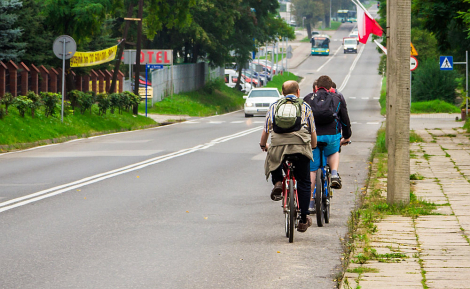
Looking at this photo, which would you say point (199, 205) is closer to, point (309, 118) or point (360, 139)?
point (309, 118)

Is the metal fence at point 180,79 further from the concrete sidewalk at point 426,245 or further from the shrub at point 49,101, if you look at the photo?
the concrete sidewalk at point 426,245

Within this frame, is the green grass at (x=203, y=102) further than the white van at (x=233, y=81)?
No

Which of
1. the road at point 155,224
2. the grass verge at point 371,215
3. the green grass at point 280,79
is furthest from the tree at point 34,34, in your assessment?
the green grass at point 280,79

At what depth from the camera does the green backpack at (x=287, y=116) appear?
25.5 feet

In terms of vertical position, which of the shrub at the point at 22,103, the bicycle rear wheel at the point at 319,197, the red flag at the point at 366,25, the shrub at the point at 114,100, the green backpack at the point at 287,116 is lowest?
the bicycle rear wheel at the point at 319,197

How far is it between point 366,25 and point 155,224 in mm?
11828

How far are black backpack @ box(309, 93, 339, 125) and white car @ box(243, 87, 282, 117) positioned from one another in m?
30.8

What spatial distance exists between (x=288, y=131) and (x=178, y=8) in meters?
30.5

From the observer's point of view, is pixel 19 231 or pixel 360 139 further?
pixel 360 139

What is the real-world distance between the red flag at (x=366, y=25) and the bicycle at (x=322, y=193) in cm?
1032

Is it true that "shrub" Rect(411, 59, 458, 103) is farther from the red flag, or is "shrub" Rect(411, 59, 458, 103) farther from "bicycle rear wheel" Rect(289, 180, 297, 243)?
"bicycle rear wheel" Rect(289, 180, 297, 243)

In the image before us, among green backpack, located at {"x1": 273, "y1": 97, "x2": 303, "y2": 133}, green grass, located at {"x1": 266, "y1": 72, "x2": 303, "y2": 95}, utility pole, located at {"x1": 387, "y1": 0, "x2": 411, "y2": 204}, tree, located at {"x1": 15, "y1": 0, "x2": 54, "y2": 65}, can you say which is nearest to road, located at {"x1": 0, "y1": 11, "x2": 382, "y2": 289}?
utility pole, located at {"x1": 387, "y1": 0, "x2": 411, "y2": 204}

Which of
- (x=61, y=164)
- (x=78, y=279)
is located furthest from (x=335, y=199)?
(x=61, y=164)

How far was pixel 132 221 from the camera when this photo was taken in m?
9.19
